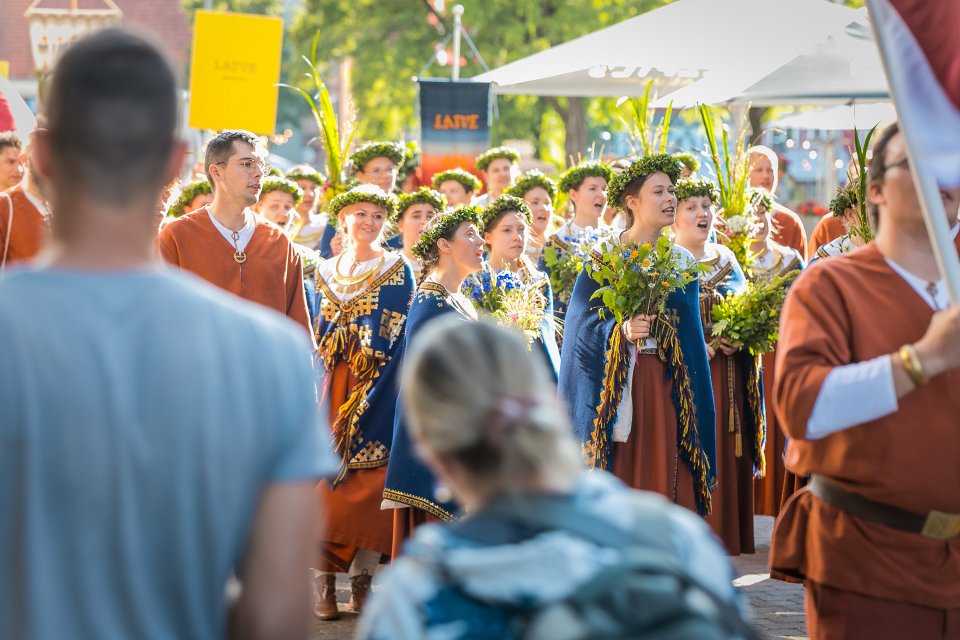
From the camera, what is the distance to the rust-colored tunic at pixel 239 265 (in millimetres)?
7328

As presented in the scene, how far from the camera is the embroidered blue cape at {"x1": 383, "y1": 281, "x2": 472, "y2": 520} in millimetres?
7008

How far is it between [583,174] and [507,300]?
3881 mm

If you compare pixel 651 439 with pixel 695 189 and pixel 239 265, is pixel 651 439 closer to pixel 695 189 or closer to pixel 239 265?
pixel 695 189

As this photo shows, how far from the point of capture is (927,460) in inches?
144

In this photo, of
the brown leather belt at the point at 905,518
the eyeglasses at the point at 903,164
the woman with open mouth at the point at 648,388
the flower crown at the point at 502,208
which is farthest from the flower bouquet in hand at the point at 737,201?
the brown leather belt at the point at 905,518

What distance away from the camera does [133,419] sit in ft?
7.18

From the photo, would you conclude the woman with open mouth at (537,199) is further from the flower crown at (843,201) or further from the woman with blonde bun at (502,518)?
the woman with blonde bun at (502,518)

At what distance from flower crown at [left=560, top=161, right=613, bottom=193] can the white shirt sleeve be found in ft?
24.3

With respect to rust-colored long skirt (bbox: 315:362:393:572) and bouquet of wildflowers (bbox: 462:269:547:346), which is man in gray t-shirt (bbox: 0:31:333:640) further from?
rust-colored long skirt (bbox: 315:362:393:572)

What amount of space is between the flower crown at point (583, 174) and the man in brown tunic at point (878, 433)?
7063mm

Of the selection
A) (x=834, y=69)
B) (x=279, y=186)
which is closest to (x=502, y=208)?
(x=279, y=186)

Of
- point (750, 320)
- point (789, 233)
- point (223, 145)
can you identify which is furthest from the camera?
point (789, 233)

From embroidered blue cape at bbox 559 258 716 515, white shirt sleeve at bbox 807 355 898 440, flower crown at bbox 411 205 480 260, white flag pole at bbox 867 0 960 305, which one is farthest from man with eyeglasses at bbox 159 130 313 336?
white flag pole at bbox 867 0 960 305

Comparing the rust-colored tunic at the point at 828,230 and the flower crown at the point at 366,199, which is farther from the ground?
the flower crown at the point at 366,199
